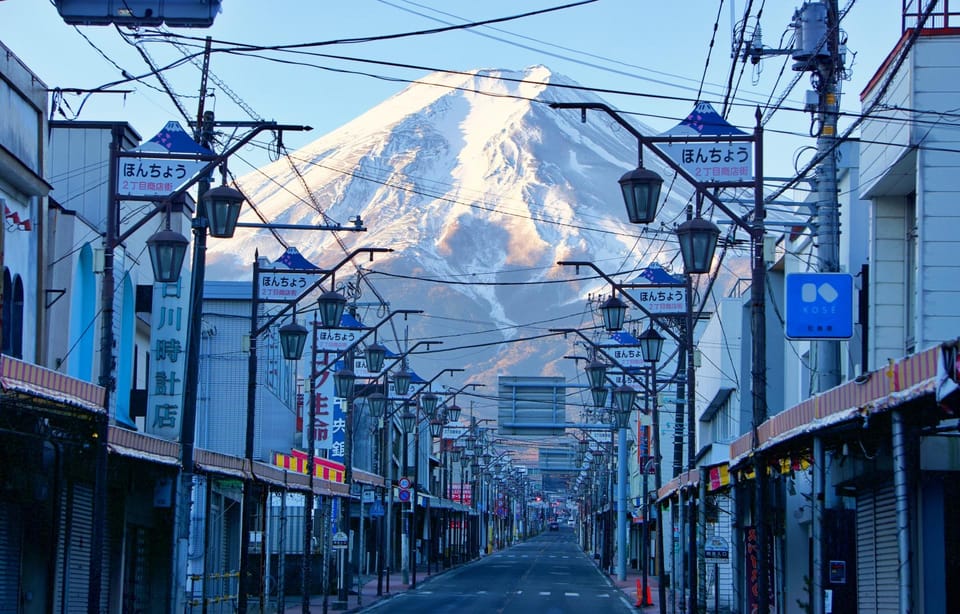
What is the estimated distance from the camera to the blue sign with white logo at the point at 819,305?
1983cm

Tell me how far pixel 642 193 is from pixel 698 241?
150 cm

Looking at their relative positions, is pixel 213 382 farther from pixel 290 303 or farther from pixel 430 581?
pixel 290 303

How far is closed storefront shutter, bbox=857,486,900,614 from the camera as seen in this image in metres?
20.1

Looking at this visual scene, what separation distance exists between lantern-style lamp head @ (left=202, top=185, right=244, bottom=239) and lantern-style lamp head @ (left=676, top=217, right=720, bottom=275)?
21.3 feet

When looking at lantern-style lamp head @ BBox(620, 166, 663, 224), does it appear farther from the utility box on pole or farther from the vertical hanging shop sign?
the vertical hanging shop sign

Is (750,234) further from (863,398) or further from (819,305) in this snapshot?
(863,398)

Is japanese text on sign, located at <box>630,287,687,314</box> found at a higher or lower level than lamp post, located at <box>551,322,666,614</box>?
higher

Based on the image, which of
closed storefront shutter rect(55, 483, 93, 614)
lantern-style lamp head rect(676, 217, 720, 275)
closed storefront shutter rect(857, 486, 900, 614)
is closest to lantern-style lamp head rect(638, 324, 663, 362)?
closed storefront shutter rect(857, 486, 900, 614)

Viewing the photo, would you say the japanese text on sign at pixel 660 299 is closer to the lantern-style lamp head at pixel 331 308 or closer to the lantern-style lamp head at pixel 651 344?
the lantern-style lamp head at pixel 651 344

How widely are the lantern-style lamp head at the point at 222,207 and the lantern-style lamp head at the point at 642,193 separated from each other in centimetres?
575

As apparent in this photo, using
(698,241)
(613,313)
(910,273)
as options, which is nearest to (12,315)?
(613,313)

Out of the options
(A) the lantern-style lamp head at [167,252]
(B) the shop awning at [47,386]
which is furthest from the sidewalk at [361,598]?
(B) the shop awning at [47,386]

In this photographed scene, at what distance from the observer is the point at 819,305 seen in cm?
2012

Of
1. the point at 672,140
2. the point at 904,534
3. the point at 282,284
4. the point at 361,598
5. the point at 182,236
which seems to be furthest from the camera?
the point at 361,598
